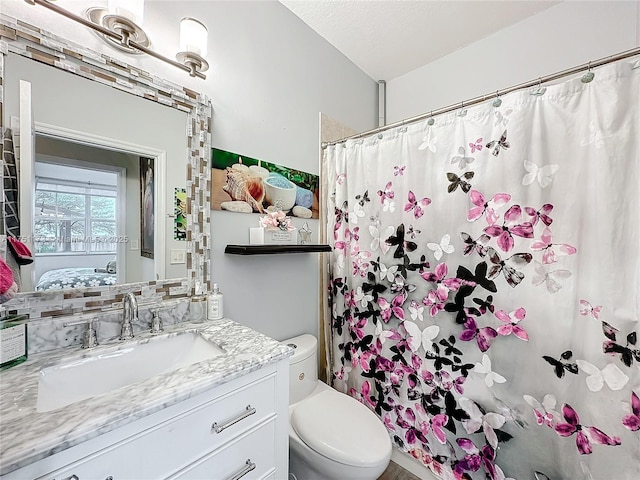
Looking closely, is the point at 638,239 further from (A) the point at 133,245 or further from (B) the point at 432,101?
(A) the point at 133,245

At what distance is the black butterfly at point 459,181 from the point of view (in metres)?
1.29

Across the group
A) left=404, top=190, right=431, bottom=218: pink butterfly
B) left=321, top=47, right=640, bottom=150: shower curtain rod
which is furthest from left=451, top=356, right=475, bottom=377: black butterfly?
left=321, top=47, right=640, bottom=150: shower curtain rod

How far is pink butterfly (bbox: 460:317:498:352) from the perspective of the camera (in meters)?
1.24

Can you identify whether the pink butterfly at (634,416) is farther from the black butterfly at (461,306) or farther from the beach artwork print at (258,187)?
the beach artwork print at (258,187)

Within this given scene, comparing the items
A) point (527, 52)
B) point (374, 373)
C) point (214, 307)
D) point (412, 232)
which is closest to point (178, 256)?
point (214, 307)

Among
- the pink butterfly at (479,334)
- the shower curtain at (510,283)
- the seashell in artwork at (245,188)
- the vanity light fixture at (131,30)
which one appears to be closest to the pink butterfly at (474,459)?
the shower curtain at (510,283)

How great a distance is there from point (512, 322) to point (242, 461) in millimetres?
1154

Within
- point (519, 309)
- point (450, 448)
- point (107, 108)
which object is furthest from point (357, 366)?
point (107, 108)

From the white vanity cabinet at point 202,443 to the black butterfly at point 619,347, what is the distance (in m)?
1.15

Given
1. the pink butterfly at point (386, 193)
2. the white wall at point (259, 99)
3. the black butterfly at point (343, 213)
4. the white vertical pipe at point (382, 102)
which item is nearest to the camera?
the white wall at point (259, 99)

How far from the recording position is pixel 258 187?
4.87ft

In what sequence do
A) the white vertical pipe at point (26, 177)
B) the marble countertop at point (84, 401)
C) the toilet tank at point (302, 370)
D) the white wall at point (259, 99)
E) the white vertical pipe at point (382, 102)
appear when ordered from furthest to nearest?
1. the white vertical pipe at point (382, 102)
2. the toilet tank at point (302, 370)
3. the white wall at point (259, 99)
4. the white vertical pipe at point (26, 177)
5. the marble countertop at point (84, 401)

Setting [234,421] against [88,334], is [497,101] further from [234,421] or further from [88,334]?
[88,334]

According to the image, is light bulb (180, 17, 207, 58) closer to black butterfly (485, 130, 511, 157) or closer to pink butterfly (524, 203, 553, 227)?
black butterfly (485, 130, 511, 157)
